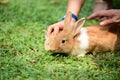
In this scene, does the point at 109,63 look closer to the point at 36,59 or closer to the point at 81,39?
the point at 81,39

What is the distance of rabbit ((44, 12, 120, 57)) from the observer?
10.2 feet

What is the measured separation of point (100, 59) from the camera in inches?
127

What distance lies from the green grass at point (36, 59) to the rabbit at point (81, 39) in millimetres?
79

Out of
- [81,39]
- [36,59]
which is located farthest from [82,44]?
[36,59]

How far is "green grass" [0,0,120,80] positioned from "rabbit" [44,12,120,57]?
79mm

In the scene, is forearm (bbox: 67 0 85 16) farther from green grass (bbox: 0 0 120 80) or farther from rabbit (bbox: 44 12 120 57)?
green grass (bbox: 0 0 120 80)

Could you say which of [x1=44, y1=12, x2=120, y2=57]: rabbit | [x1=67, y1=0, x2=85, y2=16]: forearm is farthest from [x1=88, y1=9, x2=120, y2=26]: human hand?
[x1=67, y1=0, x2=85, y2=16]: forearm

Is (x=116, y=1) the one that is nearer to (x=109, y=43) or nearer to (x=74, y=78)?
(x=109, y=43)

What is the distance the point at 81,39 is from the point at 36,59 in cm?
50

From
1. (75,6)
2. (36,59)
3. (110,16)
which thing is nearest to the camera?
(36,59)

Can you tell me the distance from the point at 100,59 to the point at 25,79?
2.88 ft

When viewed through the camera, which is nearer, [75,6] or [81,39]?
[81,39]

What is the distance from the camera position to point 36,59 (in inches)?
122

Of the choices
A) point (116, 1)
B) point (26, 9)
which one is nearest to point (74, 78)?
point (26, 9)
